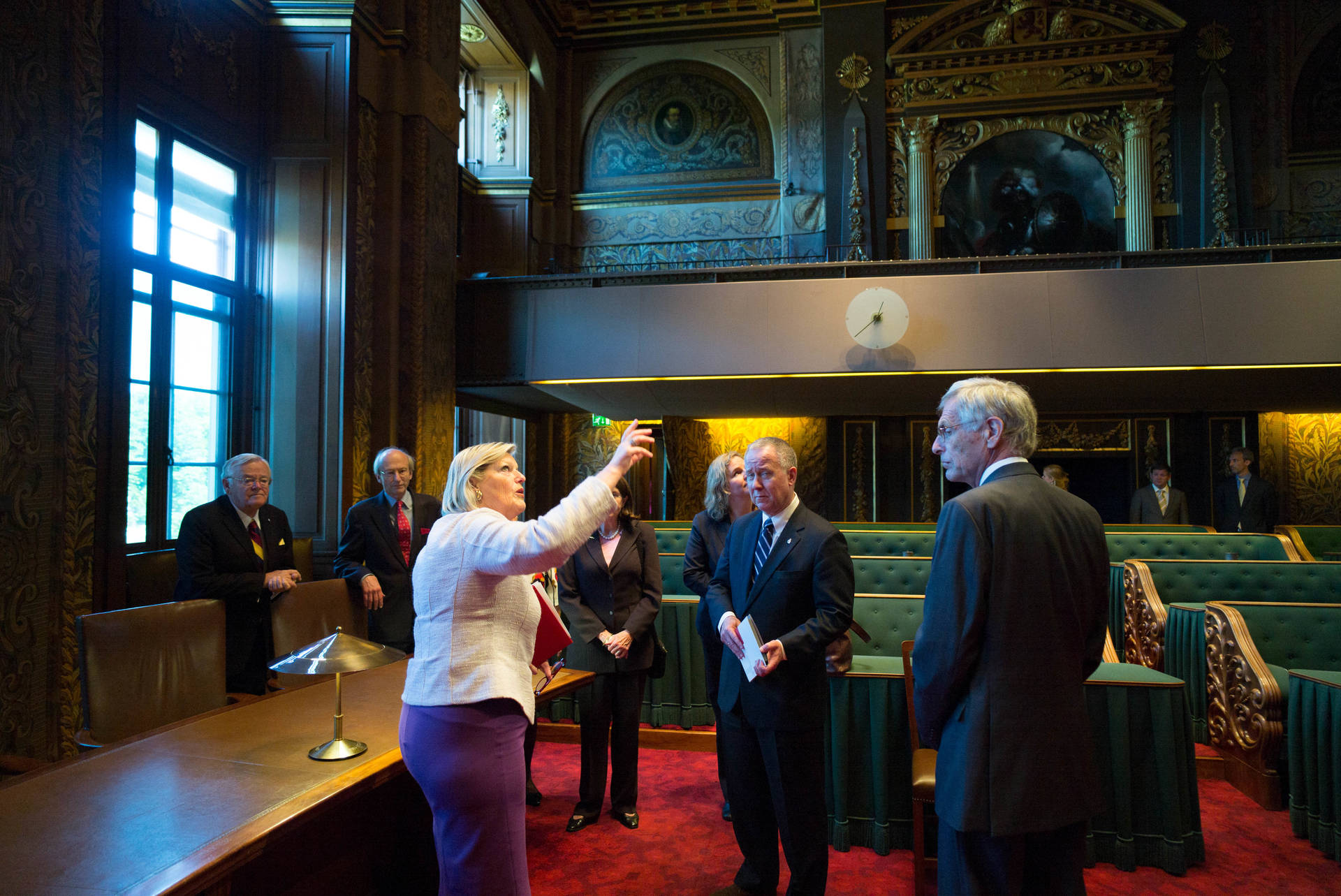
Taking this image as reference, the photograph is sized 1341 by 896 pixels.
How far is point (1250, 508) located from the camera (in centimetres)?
795

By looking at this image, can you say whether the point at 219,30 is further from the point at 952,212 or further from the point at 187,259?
the point at 952,212

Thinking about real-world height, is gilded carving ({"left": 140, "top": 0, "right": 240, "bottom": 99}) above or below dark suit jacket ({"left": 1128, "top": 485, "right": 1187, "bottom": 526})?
above

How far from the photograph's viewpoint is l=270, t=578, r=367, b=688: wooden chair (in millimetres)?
3217

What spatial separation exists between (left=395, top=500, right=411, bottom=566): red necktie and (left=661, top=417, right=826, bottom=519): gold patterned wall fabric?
20.8ft

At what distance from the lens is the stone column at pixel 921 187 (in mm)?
10727

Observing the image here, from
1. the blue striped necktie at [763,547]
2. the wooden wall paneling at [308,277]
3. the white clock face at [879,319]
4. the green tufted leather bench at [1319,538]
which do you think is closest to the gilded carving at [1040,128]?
the white clock face at [879,319]

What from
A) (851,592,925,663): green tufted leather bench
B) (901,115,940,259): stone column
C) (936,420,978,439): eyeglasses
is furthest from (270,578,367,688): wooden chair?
(901,115,940,259): stone column

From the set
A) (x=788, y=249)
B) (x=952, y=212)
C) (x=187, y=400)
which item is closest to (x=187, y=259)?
(x=187, y=400)

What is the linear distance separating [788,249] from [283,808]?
399 inches

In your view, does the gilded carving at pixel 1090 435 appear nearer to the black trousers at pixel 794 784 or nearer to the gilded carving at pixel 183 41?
the black trousers at pixel 794 784

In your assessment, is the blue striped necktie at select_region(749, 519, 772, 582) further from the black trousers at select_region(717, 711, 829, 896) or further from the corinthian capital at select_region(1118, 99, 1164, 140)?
the corinthian capital at select_region(1118, 99, 1164, 140)

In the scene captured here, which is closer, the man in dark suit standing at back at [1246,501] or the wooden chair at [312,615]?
the wooden chair at [312,615]

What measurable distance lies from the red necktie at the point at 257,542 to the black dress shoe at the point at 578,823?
6.18 feet

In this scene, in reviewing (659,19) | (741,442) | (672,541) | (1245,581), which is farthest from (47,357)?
(659,19)
